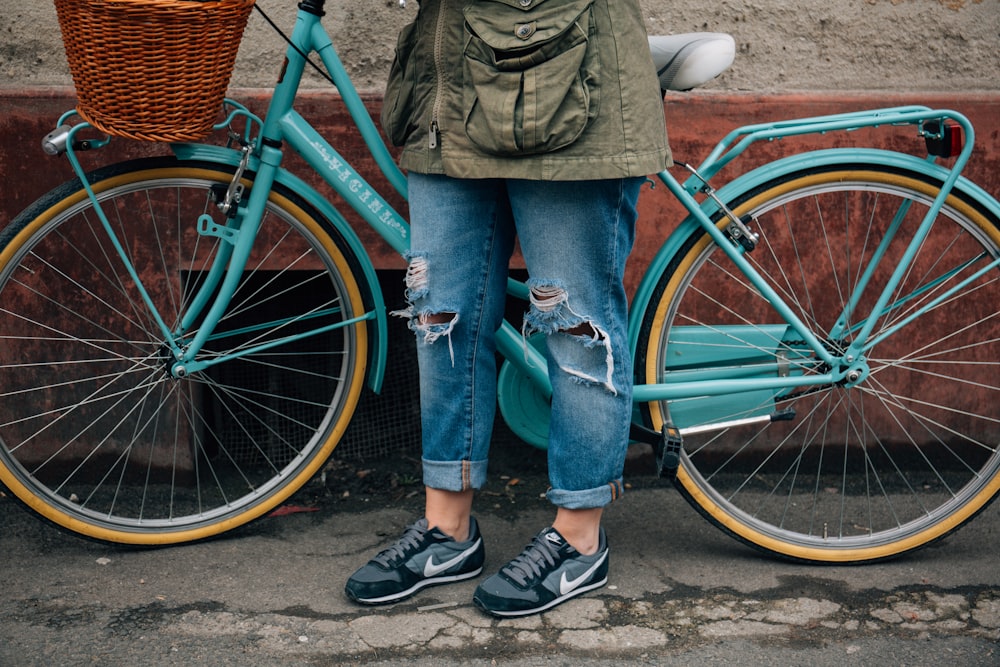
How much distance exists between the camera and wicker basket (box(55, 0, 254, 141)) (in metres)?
2.05

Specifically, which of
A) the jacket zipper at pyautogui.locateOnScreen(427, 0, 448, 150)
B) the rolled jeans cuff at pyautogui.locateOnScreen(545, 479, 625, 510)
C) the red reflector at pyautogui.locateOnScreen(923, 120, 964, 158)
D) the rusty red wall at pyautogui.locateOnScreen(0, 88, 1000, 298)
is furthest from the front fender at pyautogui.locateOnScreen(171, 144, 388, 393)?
the red reflector at pyautogui.locateOnScreen(923, 120, 964, 158)

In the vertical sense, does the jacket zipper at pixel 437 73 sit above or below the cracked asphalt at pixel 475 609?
above

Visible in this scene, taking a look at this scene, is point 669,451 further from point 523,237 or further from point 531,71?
point 531,71

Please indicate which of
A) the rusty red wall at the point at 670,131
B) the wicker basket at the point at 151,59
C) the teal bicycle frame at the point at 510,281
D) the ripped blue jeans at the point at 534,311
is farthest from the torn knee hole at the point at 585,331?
the wicker basket at the point at 151,59

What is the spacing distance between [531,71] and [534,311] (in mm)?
528

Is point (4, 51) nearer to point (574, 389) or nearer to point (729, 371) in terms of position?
point (574, 389)

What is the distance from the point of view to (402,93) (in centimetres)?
229

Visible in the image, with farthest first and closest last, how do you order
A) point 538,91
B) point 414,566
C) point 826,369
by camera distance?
point 826,369 < point 414,566 < point 538,91

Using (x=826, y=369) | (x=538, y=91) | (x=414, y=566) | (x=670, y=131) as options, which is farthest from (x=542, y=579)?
(x=670, y=131)

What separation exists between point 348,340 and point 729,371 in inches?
37.8

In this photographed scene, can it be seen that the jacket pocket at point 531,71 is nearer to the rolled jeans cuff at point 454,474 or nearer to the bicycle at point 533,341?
the bicycle at point 533,341

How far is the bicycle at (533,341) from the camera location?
2.46 m

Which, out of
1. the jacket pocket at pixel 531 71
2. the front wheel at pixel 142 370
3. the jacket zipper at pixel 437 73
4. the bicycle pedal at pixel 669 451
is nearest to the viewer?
the jacket pocket at pixel 531 71

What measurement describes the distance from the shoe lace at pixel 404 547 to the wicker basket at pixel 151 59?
103cm
